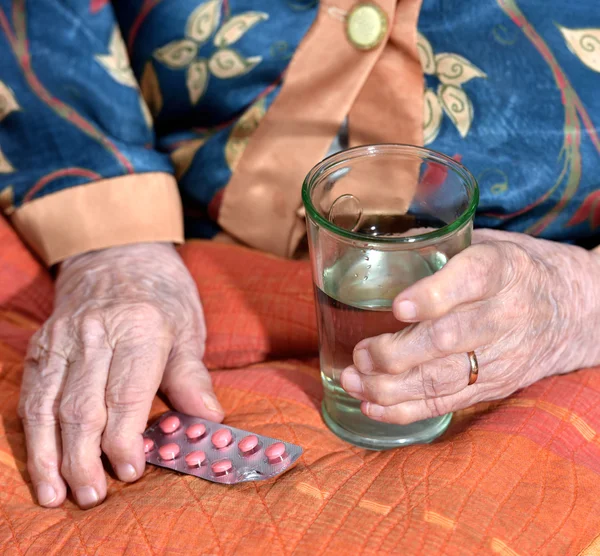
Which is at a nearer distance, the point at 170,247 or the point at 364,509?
the point at 364,509

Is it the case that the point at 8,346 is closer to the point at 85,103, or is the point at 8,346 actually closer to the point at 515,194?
the point at 85,103

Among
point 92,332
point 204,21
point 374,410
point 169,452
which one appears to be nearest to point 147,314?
point 92,332

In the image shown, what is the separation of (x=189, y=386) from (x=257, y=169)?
1.01 feet

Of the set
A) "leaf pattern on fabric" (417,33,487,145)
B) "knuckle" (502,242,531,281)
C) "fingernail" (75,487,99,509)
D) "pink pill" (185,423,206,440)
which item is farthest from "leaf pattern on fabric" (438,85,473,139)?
"fingernail" (75,487,99,509)

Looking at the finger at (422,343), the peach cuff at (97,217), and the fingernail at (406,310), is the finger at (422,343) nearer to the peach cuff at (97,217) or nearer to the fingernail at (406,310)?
the fingernail at (406,310)

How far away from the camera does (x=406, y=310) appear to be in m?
0.54

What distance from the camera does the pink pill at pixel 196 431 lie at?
711 mm

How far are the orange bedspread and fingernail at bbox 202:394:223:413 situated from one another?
0.02 meters

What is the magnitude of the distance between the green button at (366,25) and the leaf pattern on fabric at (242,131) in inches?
5.7

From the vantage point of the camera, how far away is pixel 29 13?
0.94 meters


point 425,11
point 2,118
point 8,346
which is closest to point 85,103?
point 2,118

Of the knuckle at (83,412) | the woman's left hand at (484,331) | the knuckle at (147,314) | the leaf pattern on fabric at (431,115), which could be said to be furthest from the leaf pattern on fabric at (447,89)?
the knuckle at (83,412)

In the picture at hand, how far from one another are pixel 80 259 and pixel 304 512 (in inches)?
19.7

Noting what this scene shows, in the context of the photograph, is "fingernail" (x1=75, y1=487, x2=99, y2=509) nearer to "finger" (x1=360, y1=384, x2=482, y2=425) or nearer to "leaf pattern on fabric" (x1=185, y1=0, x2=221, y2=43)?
"finger" (x1=360, y1=384, x2=482, y2=425)
